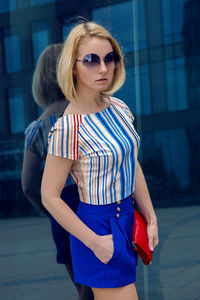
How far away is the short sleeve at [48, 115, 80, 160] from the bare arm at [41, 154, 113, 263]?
25 mm

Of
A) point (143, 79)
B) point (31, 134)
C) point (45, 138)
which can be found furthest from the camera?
point (143, 79)

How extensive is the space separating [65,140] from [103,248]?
0.43 metres

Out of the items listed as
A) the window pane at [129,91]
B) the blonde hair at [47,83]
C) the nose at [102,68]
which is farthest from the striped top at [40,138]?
the window pane at [129,91]

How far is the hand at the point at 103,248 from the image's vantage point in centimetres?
183

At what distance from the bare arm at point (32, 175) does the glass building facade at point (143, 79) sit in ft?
1.72

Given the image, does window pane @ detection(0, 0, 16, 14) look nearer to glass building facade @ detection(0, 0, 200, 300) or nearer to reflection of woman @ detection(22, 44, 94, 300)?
glass building facade @ detection(0, 0, 200, 300)

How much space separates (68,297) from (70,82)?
1914 mm

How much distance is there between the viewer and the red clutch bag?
1.93m

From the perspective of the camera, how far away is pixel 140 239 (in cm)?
194

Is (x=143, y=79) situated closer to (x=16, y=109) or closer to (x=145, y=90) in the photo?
(x=145, y=90)

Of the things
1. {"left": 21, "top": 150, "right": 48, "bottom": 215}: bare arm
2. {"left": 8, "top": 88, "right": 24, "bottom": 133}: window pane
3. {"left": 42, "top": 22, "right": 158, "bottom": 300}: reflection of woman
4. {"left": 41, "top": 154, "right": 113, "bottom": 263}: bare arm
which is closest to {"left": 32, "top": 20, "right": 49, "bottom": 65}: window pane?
{"left": 8, "top": 88, "right": 24, "bottom": 133}: window pane

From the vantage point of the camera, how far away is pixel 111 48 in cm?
199

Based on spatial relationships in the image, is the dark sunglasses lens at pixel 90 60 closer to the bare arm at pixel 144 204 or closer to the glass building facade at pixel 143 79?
the bare arm at pixel 144 204

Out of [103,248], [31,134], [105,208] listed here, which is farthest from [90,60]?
[31,134]
